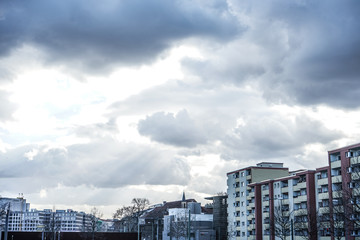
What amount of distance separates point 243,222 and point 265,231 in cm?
1133

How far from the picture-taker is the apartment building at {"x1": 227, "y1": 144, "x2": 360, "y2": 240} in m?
74.5

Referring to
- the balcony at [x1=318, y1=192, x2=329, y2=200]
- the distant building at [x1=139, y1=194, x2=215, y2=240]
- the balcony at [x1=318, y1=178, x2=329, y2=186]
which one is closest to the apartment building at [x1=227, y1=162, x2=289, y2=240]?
the distant building at [x1=139, y1=194, x2=215, y2=240]

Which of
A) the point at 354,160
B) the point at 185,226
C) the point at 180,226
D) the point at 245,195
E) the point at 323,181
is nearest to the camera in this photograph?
the point at 354,160

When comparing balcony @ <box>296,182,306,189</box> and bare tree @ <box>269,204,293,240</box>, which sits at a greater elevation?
balcony @ <box>296,182,306,189</box>

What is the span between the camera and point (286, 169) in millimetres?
122062

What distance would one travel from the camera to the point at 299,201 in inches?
3807

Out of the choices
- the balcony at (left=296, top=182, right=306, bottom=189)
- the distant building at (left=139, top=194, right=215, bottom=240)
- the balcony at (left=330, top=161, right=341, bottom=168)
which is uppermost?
the balcony at (left=330, top=161, right=341, bottom=168)

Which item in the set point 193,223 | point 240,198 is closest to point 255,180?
point 240,198

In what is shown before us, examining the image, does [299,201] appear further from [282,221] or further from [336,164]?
[336,164]

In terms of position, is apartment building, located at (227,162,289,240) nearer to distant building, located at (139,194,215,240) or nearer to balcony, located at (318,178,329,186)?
distant building, located at (139,194,215,240)

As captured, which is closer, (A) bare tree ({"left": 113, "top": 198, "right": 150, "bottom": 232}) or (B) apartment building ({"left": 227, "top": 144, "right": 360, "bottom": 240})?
(B) apartment building ({"left": 227, "top": 144, "right": 360, "bottom": 240})

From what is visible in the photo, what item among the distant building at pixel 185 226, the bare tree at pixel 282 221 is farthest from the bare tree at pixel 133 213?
the bare tree at pixel 282 221

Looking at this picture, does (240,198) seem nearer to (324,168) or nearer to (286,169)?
(286,169)

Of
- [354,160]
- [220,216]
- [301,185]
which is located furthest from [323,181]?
[220,216]
